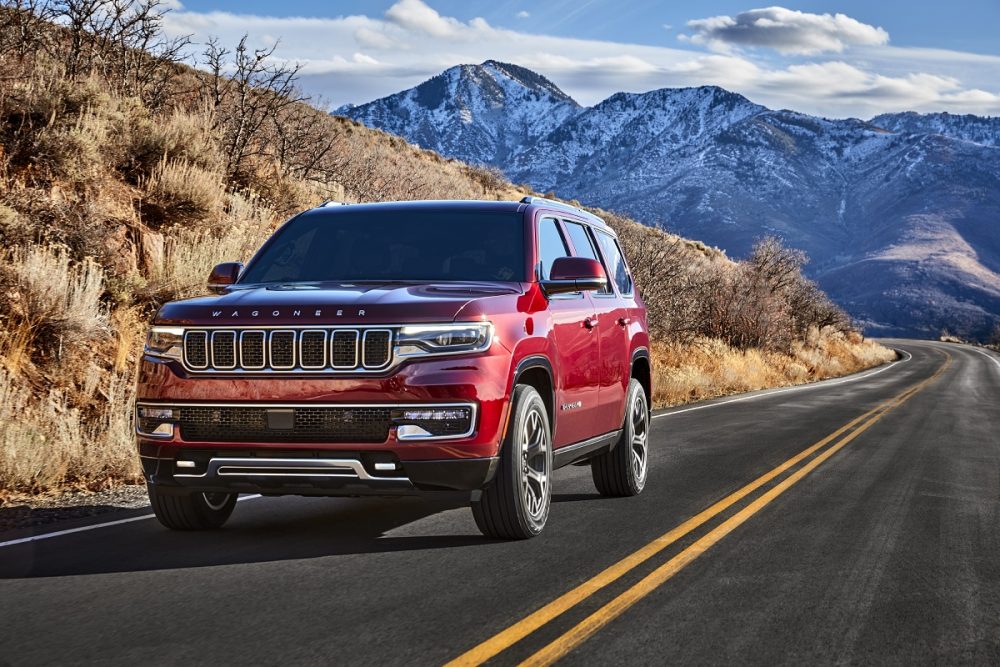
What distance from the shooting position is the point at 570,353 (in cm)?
738

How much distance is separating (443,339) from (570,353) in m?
1.67

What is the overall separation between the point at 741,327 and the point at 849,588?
1307 inches

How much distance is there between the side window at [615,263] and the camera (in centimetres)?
918

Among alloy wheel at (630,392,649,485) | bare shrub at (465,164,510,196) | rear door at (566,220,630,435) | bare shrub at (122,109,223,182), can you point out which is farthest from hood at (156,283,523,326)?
bare shrub at (465,164,510,196)

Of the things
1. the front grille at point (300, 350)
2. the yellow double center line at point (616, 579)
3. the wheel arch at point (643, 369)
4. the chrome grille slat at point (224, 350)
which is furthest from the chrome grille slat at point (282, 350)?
the wheel arch at point (643, 369)

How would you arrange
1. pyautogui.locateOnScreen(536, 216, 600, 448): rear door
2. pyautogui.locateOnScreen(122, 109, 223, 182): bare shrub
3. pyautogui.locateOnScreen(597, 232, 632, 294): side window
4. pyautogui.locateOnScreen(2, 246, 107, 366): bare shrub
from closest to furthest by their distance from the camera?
pyautogui.locateOnScreen(536, 216, 600, 448): rear door → pyautogui.locateOnScreen(597, 232, 632, 294): side window → pyautogui.locateOnScreen(2, 246, 107, 366): bare shrub → pyautogui.locateOnScreen(122, 109, 223, 182): bare shrub

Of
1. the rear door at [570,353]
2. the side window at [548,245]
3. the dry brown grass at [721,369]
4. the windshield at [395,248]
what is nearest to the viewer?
the rear door at [570,353]

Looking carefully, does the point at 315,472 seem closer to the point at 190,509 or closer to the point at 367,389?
the point at 367,389

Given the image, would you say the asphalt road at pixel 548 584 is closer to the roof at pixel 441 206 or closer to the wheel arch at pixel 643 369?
the wheel arch at pixel 643 369

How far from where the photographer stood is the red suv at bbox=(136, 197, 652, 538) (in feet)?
19.1

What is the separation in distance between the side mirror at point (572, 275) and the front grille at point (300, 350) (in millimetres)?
1577

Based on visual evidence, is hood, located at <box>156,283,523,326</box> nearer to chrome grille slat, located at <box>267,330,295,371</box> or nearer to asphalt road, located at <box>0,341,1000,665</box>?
chrome grille slat, located at <box>267,330,295,371</box>

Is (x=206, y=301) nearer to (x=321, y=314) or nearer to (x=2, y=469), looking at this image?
(x=321, y=314)

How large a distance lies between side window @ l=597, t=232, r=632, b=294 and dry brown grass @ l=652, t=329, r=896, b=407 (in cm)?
1165
